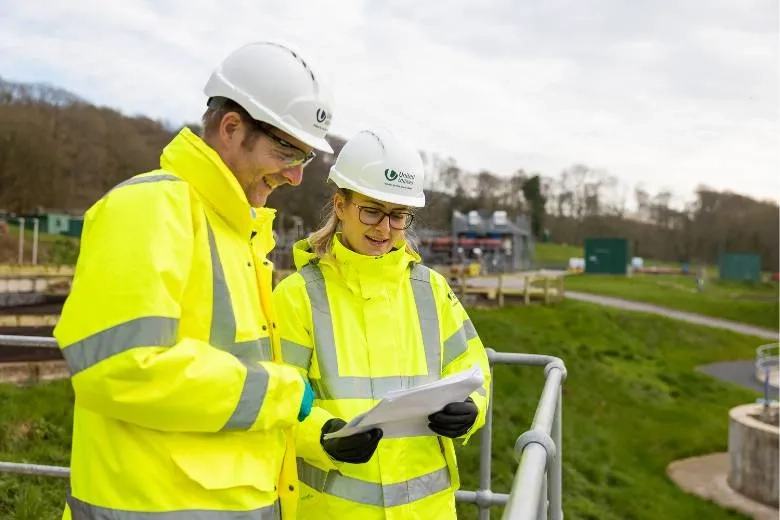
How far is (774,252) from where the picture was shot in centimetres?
4594

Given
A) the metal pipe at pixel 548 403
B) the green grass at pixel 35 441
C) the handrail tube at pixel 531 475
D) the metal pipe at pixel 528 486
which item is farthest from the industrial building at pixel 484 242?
the metal pipe at pixel 528 486

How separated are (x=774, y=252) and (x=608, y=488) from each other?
42.6 metres

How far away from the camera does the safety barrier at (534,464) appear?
121 cm

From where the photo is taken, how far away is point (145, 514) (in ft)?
5.14

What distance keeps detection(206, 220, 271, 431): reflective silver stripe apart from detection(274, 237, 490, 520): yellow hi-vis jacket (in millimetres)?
487

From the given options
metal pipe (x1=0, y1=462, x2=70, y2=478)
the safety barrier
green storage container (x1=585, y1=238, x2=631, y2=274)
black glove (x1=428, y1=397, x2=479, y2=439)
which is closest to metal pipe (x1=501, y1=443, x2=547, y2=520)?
the safety barrier

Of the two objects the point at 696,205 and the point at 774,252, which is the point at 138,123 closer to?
the point at 774,252

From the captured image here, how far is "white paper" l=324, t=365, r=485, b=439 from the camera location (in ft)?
6.14

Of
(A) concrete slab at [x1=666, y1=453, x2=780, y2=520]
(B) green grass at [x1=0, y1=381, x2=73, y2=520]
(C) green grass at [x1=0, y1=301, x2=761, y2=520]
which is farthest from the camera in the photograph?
(A) concrete slab at [x1=666, y1=453, x2=780, y2=520]

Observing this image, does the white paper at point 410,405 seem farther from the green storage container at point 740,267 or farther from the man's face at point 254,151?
the green storage container at point 740,267

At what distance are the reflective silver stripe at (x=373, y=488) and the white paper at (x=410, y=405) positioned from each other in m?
0.18

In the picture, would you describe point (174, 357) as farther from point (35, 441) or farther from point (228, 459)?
point (35, 441)

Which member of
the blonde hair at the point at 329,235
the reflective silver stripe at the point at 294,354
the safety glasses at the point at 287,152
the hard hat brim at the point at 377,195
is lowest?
the reflective silver stripe at the point at 294,354

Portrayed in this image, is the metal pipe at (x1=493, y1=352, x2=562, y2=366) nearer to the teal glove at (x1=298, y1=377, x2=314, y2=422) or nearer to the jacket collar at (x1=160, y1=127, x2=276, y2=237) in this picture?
the teal glove at (x1=298, y1=377, x2=314, y2=422)
